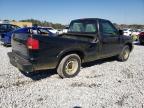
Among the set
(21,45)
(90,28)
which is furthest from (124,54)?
Result: (21,45)

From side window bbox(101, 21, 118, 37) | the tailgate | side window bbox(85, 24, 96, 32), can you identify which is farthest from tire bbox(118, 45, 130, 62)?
the tailgate

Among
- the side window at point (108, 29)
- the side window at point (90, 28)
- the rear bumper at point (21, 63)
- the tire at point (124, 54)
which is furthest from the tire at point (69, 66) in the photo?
the tire at point (124, 54)

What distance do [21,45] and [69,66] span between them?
1.59 m

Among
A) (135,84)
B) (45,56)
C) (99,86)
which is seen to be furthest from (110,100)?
(45,56)

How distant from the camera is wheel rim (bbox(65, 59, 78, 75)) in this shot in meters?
5.75

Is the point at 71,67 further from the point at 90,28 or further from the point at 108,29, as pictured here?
the point at 108,29

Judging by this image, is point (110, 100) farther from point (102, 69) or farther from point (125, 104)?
point (102, 69)

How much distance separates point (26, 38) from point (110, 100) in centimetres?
253

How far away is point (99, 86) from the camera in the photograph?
16.9 ft

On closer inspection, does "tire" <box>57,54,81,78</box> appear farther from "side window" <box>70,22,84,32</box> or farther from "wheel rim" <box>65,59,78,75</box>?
"side window" <box>70,22,84,32</box>

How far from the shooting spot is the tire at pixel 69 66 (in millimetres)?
5559

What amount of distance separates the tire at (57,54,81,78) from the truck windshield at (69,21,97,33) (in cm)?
143

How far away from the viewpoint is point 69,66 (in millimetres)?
5840

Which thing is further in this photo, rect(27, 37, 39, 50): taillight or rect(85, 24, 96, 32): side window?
rect(85, 24, 96, 32): side window
